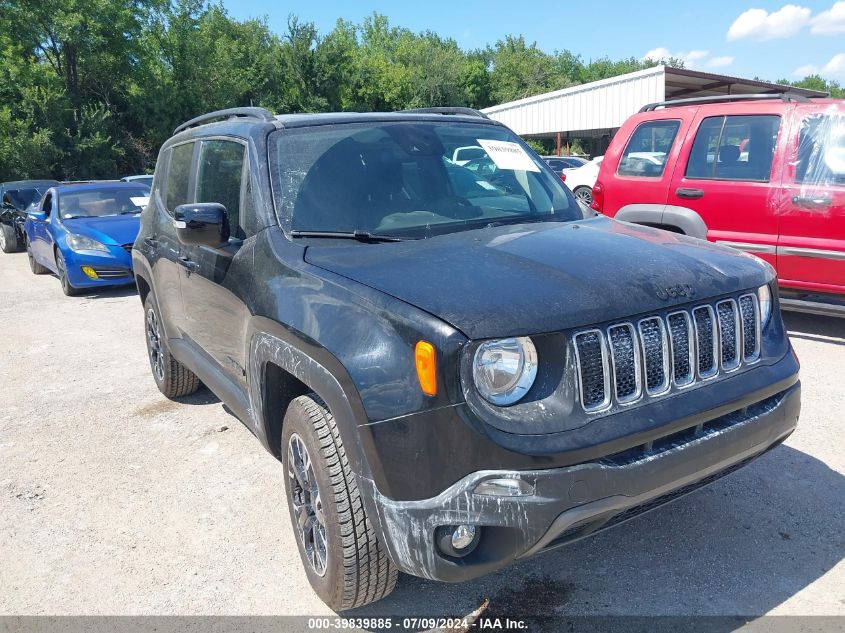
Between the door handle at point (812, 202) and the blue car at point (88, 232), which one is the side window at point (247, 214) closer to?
the door handle at point (812, 202)

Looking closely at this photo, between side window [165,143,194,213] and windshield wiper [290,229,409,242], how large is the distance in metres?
1.49

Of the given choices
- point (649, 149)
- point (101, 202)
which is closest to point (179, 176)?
point (649, 149)

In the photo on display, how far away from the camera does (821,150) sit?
220 inches

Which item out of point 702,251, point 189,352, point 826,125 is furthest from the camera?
point 826,125

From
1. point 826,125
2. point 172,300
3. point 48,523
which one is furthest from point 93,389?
point 826,125

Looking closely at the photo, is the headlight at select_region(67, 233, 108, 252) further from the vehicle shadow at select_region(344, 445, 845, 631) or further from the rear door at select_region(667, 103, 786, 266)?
the vehicle shadow at select_region(344, 445, 845, 631)

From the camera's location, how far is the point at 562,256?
104 inches

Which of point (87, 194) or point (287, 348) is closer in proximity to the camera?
point (287, 348)

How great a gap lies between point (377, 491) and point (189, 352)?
7.81 ft

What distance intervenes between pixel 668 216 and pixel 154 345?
176 inches

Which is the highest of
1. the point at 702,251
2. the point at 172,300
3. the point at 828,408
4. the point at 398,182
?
the point at 398,182

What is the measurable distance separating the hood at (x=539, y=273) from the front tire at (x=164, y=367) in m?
2.54

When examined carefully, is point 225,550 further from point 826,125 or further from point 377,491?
point 826,125

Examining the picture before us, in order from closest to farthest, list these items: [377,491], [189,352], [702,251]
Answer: [377,491] < [702,251] < [189,352]
